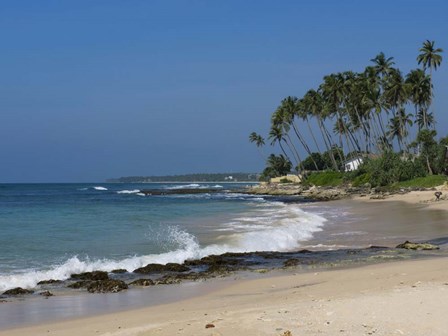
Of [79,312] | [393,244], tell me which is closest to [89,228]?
[393,244]

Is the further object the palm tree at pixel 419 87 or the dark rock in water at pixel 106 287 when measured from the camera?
the palm tree at pixel 419 87

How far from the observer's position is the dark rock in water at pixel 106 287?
11.7 m

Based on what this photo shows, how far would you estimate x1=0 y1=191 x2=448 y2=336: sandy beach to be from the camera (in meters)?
6.70

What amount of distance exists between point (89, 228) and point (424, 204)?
79.9 feet

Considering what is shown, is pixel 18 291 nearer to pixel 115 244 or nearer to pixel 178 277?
pixel 178 277

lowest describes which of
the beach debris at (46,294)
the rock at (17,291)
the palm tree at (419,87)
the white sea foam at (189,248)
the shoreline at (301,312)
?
the white sea foam at (189,248)

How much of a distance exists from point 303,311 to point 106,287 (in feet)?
18.2

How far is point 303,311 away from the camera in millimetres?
7621

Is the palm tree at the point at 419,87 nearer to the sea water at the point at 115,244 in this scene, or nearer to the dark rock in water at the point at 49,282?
the sea water at the point at 115,244

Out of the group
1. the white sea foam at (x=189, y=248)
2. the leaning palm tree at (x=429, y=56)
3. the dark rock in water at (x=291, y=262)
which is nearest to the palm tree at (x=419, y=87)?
the leaning palm tree at (x=429, y=56)

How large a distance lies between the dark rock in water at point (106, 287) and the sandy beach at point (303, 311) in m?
2.11

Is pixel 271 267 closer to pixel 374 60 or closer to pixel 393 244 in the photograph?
pixel 393 244

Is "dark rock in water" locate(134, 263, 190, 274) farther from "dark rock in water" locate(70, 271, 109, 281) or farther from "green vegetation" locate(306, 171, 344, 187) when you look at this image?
"green vegetation" locate(306, 171, 344, 187)

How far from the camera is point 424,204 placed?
40.0 metres
